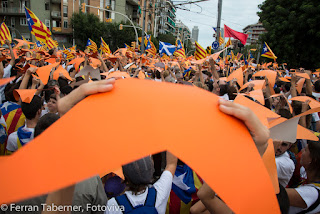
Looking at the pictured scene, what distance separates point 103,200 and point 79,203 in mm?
167

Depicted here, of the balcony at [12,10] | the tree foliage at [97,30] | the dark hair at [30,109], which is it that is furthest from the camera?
the balcony at [12,10]

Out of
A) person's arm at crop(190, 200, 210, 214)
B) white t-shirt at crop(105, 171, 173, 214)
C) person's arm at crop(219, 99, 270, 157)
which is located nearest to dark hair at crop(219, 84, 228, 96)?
person's arm at crop(190, 200, 210, 214)

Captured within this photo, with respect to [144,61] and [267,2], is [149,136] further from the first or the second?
[267,2]

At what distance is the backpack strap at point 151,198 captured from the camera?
1.57 metres

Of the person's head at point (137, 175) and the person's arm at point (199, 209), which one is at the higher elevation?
the person's head at point (137, 175)

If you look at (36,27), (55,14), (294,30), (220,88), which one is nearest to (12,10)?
(55,14)

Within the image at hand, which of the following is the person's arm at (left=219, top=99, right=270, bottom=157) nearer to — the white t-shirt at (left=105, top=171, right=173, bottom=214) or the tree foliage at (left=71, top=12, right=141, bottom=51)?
the white t-shirt at (left=105, top=171, right=173, bottom=214)

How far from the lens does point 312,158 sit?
2025mm

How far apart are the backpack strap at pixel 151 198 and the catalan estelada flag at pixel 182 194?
49 centimetres

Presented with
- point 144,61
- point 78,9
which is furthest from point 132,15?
point 144,61

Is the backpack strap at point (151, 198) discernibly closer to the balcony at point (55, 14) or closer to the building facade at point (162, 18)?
the building facade at point (162, 18)

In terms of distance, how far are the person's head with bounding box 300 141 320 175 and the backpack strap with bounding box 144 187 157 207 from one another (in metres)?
1.50

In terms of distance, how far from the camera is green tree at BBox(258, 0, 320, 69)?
17.1 meters

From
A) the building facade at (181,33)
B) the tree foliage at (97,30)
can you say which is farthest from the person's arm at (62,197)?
the building facade at (181,33)
